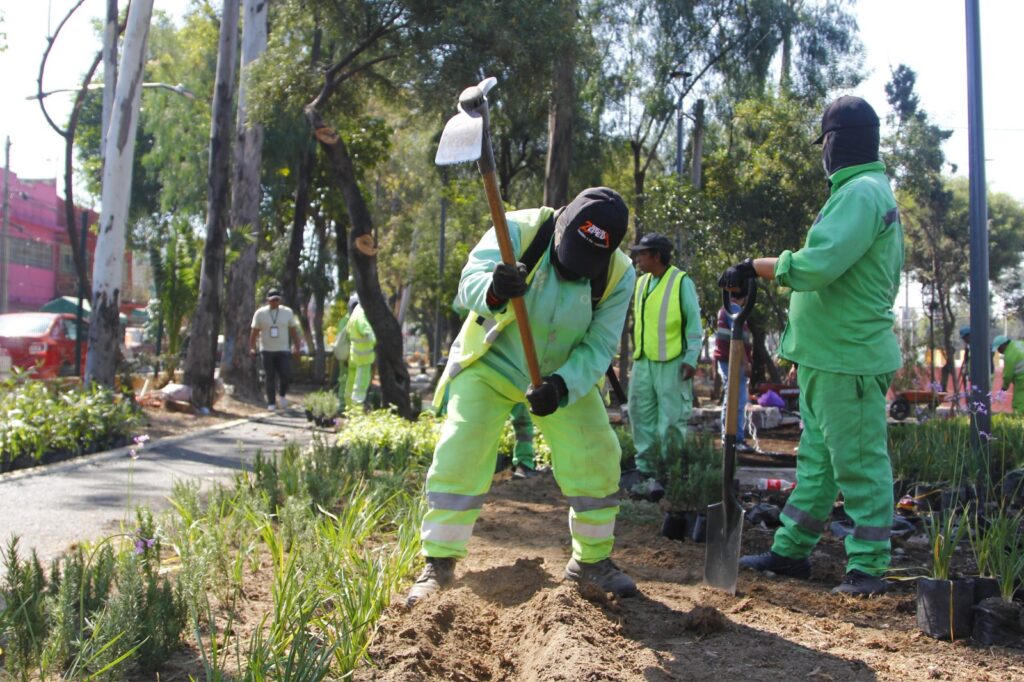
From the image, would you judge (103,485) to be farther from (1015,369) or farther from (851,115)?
(1015,369)

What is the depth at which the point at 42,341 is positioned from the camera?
797 inches

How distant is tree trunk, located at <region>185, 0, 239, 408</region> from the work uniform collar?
11791mm

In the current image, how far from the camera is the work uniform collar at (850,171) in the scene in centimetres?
447

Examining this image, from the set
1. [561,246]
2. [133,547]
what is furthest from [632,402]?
[133,547]

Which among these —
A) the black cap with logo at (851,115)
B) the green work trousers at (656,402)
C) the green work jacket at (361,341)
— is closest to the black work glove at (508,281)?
the black cap with logo at (851,115)

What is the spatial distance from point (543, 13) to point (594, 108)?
1354 cm

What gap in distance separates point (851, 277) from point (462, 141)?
1961 mm

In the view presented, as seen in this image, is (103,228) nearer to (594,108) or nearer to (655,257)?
(655,257)

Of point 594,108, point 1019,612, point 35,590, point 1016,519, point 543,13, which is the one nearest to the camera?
point 35,590

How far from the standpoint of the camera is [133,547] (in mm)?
4035

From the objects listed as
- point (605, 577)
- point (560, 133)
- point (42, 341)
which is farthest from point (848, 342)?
point (42, 341)

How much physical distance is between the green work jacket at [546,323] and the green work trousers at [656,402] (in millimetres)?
3447

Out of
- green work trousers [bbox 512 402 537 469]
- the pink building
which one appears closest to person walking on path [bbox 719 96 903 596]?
green work trousers [bbox 512 402 537 469]

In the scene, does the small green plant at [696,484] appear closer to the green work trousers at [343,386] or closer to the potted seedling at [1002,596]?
the potted seedling at [1002,596]
